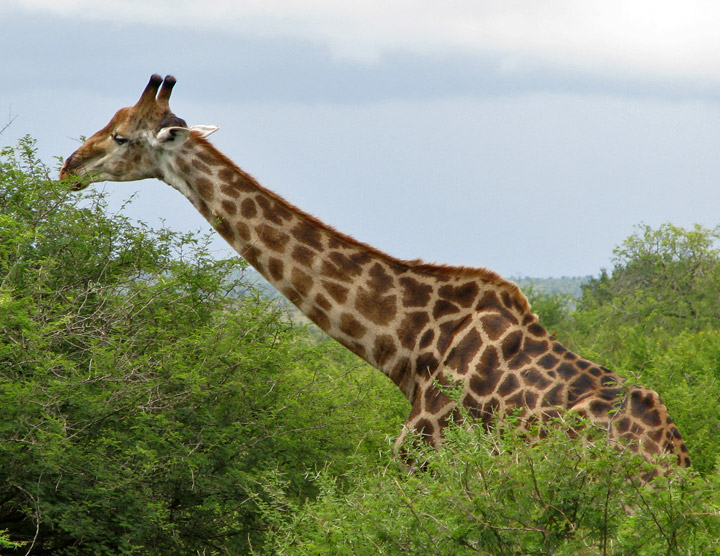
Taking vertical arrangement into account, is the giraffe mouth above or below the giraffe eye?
below

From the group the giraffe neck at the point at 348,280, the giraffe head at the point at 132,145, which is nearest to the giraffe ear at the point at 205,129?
the giraffe head at the point at 132,145

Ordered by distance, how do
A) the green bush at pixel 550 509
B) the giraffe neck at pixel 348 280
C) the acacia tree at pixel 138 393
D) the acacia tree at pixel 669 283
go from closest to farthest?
the green bush at pixel 550 509 < the acacia tree at pixel 138 393 < the giraffe neck at pixel 348 280 < the acacia tree at pixel 669 283

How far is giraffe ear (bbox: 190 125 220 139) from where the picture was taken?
7695mm

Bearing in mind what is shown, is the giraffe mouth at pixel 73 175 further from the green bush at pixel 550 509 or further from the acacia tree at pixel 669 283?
the acacia tree at pixel 669 283

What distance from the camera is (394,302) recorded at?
7.02 meters

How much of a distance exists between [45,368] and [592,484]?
359 centimetres

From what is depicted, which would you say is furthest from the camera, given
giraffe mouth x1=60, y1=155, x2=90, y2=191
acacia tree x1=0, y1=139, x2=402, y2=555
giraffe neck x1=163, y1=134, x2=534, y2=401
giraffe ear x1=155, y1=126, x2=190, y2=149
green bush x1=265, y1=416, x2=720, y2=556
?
giraffe mouth x1=60, y1=155, x2=90, y2=191

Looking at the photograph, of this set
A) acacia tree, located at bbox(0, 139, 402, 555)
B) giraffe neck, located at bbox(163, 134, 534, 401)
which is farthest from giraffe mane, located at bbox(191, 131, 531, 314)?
acacia tree, located at bbox(0, 139, 402, 555)

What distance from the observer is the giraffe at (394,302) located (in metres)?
6.30

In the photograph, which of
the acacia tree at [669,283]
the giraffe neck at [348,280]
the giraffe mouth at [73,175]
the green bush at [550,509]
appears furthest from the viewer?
the acacia tree at [669,283]

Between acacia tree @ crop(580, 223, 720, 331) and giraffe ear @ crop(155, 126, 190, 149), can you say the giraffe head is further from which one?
acacia tree @ crop(580, 223, 720, 331)

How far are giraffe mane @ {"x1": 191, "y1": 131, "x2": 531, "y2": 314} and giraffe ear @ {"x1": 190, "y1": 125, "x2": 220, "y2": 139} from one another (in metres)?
0.06

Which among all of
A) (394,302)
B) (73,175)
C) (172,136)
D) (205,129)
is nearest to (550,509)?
(394,302)

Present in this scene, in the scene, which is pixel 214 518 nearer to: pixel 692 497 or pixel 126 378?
pixel 126 378
